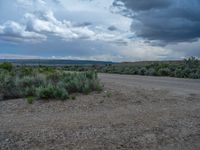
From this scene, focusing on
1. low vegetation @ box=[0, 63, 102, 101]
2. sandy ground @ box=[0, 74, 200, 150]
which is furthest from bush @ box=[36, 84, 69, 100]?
sandy ground @ box=[0, 74, 200, 150]

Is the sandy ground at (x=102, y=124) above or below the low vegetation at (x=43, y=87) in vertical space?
below

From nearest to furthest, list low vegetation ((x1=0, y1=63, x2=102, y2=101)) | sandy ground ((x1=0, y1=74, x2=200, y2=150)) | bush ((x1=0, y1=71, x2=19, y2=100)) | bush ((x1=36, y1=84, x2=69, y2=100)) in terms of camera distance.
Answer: sandy ground ((x1=0, y1=74, x2=200, y2=150)) < bush ((x1=36, y1=84, x2=69, y2=100)) < low vegetation ((x1=0, y1=63, x2=102, y2=101)) < bush ((x1=0, y1=71, x2=19, y2=100))

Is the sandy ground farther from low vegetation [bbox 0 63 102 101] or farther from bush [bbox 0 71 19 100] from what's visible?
bush [bbox 0 71 19 100]

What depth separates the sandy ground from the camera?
675 cm

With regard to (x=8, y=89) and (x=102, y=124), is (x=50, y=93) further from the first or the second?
(x=102, y=124)

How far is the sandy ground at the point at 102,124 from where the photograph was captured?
6754 millimetres

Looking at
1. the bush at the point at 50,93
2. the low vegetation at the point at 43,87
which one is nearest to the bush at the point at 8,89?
the low vegetation at the point at 43,87

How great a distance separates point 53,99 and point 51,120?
3624mm

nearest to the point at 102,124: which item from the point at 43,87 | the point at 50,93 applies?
the point at 50,93

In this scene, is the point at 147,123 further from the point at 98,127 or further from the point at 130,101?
the point at 130,101

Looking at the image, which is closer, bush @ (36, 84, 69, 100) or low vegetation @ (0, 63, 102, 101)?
bush @ (36, 84, 69, 100)

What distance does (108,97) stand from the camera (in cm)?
1290

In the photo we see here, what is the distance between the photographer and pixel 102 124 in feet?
27.1

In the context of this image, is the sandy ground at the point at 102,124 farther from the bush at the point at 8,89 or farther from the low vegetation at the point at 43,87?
the bush at the point at 8,89
